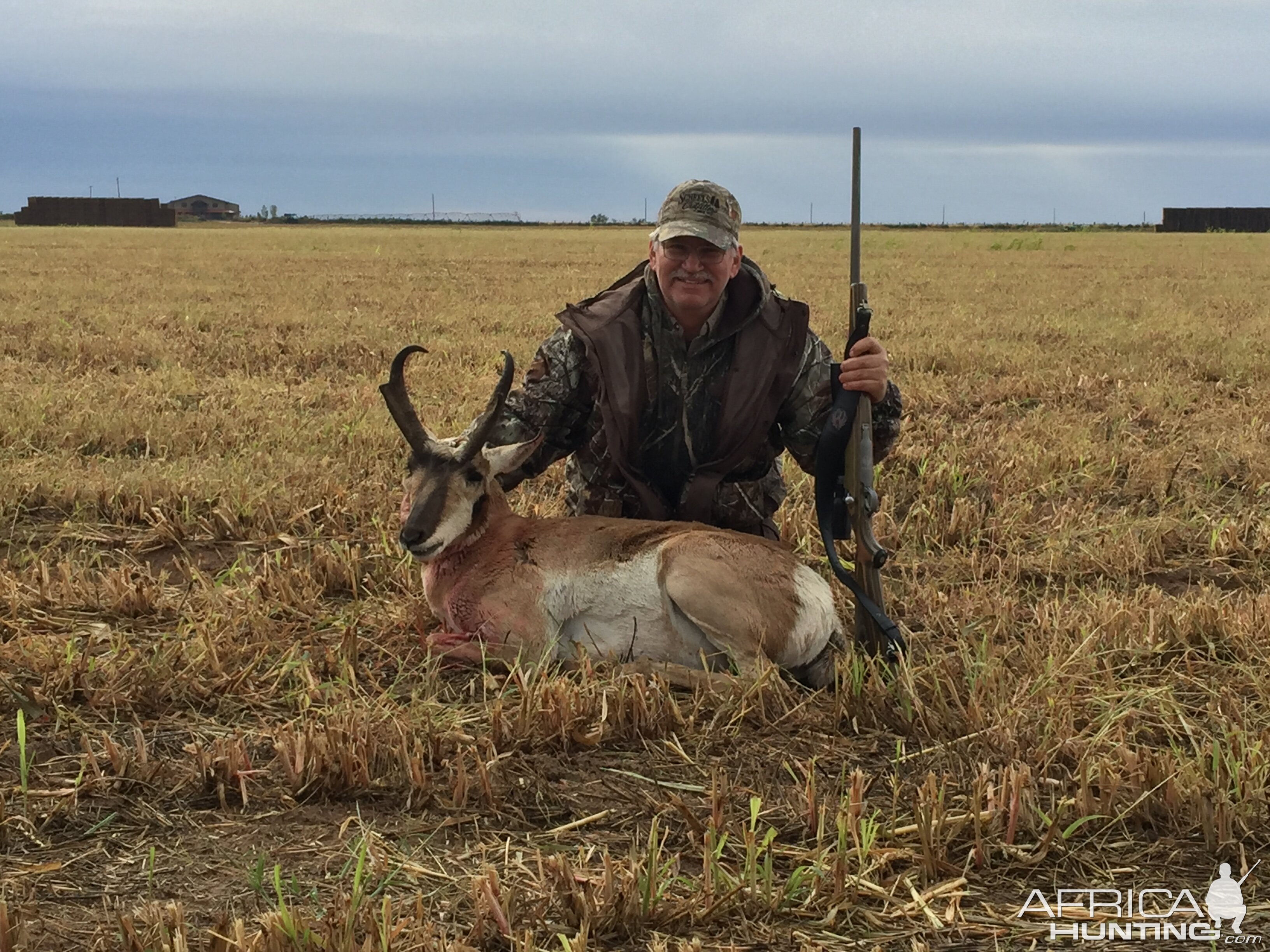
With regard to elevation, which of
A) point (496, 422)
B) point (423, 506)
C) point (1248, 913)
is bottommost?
point (1248, 913)

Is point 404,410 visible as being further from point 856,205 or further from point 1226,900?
point 1226,900

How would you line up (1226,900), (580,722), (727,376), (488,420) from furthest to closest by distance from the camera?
(727,376)
(488,420)
(580,722)
(1226,900)

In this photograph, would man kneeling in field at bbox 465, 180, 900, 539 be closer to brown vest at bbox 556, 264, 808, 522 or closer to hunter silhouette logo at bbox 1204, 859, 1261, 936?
brown vest at bbox 556, 264, 808, 522

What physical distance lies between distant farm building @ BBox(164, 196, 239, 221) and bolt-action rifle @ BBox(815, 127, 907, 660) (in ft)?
426

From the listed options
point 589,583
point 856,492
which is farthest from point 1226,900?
point 589,583

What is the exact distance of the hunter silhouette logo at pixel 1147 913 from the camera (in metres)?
3.00

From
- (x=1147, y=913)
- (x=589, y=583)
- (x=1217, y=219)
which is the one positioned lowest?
(x=1147, y=913)

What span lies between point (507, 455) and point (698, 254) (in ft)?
4.48

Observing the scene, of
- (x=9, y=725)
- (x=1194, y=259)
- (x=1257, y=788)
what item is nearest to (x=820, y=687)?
(x=1257, y=788)

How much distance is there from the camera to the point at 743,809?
3.61 metres

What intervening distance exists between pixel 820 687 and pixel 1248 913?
1876 millimetres

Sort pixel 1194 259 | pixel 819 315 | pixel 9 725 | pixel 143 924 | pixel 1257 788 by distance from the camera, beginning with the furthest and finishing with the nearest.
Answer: pixel 1194 259 → pixel 819 315 → pixel 9 725 → pixel 1257 788 → pixel 143 924

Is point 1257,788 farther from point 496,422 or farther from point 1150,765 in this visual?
point 496,422

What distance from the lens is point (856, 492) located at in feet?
15.4
